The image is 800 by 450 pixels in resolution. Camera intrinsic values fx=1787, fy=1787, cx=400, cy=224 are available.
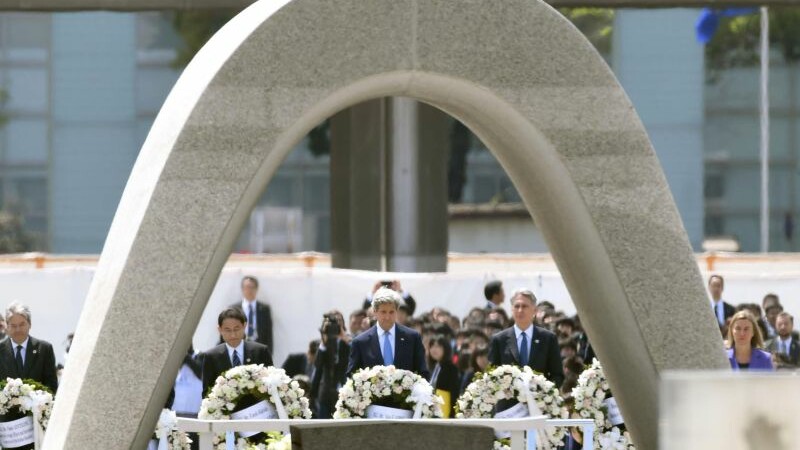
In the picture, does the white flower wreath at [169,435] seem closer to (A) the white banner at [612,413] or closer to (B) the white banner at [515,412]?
(B) the white banner at [515,412]

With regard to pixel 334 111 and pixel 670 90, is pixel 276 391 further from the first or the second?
pixel 670 90

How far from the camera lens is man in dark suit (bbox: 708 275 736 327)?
2105 centimetres

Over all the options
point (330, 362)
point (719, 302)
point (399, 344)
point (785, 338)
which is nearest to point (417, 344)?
point (399, 344)

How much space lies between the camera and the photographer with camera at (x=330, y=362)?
1911 cm

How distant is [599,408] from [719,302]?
302 inches

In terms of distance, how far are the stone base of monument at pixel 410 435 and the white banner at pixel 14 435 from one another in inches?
173

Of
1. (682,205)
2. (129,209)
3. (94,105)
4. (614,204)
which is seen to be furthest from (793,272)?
(94,105)

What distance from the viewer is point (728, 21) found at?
51312mm

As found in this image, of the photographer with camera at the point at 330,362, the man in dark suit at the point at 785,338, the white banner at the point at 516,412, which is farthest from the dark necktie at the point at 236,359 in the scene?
the man in dark suit at the point at 785,338

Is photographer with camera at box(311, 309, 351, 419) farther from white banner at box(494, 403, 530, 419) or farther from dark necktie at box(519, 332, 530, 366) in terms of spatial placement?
white banner at box(494, 403, 530, 419)

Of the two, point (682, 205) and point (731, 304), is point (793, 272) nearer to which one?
point (731, 304)

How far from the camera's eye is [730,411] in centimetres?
630

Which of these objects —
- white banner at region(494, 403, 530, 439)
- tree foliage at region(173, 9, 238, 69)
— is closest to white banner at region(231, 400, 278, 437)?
white banner at region(494, 403, 530, 439)

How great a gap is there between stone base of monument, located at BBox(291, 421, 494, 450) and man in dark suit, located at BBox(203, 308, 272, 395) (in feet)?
14.4
